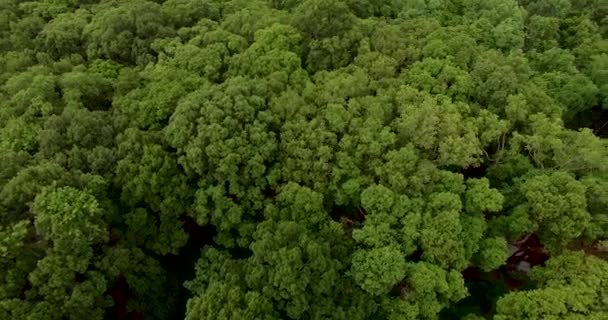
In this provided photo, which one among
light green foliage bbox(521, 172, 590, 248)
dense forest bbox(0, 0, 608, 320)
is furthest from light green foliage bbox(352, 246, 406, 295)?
light green foliage bbox(521, 172, 590, 248)

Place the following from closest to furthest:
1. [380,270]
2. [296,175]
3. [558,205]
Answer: [380,270] → [558,205] → [296,175]

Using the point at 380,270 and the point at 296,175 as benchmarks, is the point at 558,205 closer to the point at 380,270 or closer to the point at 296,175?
the point at 380,270

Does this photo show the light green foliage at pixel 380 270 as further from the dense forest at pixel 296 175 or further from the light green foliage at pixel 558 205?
the light green foliage at pixel 558 205

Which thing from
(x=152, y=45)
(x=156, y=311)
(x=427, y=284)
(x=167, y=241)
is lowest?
(x=156, y=311)

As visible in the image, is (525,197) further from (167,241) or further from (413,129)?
(167,241)

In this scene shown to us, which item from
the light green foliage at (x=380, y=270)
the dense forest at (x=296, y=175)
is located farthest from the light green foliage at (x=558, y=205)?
the light green foliage at (x=380, y=270)

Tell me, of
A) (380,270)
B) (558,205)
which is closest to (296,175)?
(380,270)

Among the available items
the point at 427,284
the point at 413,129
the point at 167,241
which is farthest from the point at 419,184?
the point at 167,241

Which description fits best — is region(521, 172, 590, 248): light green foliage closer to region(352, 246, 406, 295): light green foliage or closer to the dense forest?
the dense forest
